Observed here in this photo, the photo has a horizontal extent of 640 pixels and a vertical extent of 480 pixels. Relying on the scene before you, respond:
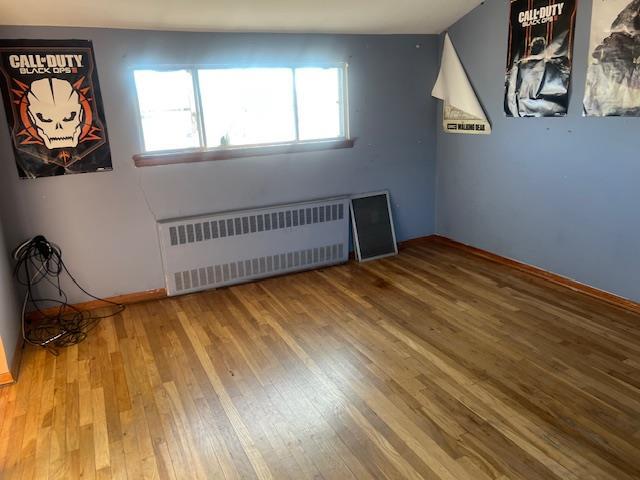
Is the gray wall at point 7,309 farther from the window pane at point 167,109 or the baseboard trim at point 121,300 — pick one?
the window pane at point 167,109

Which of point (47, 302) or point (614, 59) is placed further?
point (47, 302)

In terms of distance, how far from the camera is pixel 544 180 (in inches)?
140

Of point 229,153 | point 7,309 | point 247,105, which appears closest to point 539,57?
point 247,105

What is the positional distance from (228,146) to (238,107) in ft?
1.06

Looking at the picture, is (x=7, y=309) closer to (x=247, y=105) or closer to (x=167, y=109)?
(x=167, y=109)

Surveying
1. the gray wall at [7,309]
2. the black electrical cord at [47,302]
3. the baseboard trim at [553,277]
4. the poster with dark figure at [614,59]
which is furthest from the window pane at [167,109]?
the poster with dark figure at [614,59]

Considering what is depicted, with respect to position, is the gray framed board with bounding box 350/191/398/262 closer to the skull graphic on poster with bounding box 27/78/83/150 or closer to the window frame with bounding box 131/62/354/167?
the window frame with bounding box 131/62/354/167

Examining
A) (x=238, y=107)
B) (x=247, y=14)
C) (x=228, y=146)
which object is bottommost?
(x=228, y=146)

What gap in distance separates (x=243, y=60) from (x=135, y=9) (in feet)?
2.84

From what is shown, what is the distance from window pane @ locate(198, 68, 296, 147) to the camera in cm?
356

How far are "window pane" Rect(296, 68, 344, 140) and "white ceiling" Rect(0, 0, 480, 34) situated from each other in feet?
1.18

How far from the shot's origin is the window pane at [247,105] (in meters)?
3.56

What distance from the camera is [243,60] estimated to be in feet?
11.6

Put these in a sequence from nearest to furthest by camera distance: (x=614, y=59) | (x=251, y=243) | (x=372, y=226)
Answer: (x=614, y=59)
(x=251, y=243)
(x=372, y=226)
